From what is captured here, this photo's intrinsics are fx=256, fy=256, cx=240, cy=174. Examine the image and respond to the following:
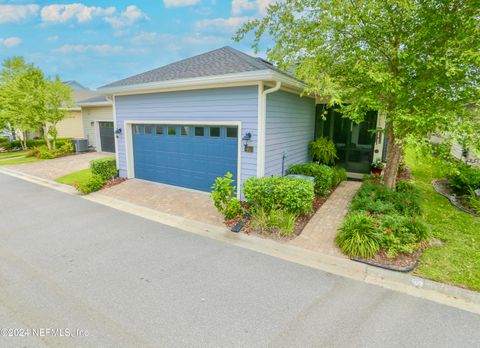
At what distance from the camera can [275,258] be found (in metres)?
4.84

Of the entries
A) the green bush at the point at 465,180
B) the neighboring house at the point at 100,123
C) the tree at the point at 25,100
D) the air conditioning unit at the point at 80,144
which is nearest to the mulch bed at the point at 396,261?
the green bush at the point at 465,180

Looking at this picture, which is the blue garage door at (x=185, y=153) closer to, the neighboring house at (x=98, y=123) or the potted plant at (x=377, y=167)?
the potted plant at (x=377, y=167)

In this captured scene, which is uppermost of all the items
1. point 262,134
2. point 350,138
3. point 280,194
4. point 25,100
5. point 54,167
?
point 25,100

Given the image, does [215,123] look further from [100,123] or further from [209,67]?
[100,123]

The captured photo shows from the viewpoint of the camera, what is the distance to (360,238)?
4832 mm

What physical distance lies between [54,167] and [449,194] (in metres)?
17.2

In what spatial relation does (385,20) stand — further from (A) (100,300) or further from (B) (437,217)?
(A) (100,300)

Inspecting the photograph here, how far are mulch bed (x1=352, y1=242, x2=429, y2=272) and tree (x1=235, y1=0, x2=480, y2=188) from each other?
216 centimetres

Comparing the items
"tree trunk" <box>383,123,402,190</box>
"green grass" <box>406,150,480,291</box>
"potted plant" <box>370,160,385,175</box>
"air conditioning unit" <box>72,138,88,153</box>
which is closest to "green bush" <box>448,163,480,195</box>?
"green grass" <box>406,150,480,291</box>

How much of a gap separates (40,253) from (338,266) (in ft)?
18.3

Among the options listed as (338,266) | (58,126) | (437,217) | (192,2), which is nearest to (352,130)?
(437,217)

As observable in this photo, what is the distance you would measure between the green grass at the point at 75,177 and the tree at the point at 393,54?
898 cm

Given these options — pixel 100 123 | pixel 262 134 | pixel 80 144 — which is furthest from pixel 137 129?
pixel 80 144

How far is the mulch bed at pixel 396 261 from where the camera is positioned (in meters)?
4.36
